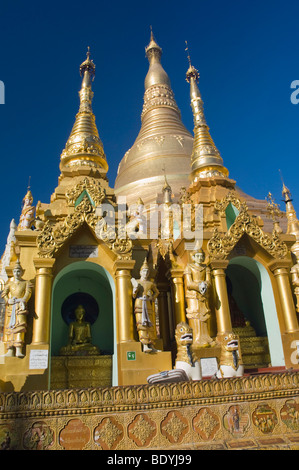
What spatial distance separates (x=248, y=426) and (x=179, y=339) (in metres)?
2.18

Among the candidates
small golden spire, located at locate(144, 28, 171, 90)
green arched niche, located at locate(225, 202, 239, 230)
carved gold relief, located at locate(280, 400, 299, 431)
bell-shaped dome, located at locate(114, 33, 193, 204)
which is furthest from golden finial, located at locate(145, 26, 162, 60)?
carved gold relief, located at locate(280, 400, 299, 431)

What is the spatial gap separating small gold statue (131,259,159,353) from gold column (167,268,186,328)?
1.45 m

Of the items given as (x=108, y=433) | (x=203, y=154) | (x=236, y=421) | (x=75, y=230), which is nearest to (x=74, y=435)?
(x=108, y=433)

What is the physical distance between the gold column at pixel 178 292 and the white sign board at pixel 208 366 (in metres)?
1.62

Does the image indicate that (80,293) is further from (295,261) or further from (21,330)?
(295,261)

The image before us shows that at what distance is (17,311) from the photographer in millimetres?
8594

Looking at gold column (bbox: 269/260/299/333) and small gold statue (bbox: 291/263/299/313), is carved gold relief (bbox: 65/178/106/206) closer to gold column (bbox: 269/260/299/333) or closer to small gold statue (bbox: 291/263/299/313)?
gold column (bbox: 269/260/299/333)

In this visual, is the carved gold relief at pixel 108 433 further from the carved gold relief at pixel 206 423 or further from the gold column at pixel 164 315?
the gold column at pixel 164 315

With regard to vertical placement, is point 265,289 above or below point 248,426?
above

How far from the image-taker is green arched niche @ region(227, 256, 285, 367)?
34.8 ft

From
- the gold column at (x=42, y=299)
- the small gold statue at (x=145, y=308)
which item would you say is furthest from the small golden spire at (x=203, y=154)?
the gold column at (x=42, y=299)

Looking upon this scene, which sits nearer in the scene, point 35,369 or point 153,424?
point 153,424

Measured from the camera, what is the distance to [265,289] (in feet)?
36.7
